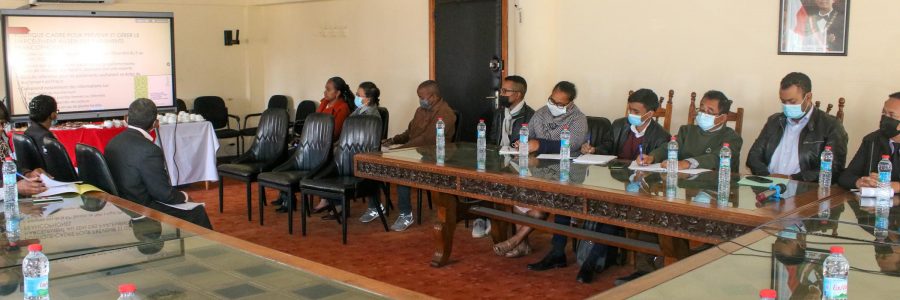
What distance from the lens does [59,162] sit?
4750 millimetres

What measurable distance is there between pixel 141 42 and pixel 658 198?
5.84 m

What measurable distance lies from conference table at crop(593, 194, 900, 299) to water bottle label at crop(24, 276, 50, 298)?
1383mm

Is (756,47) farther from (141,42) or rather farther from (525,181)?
(141,42)

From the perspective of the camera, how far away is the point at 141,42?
827 centimetres

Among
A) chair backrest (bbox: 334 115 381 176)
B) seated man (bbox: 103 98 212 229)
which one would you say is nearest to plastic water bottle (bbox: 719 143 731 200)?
seated man (bbox: 103 98 212 229)

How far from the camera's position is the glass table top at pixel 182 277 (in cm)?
248

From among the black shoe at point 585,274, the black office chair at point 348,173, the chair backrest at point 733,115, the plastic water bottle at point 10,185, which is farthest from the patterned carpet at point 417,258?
the plastic water bottle at point 10,185

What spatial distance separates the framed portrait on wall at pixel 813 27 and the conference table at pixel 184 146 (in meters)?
4.62

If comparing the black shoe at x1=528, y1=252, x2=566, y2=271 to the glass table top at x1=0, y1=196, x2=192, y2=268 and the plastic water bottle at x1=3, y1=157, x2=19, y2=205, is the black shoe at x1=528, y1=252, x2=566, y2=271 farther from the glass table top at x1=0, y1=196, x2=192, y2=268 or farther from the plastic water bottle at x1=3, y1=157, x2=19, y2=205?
the plastic water bottle at x1=3, y1=157, x2=19, y2=205

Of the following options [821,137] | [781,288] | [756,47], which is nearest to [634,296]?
[781,288]

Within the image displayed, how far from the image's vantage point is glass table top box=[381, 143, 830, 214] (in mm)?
3814

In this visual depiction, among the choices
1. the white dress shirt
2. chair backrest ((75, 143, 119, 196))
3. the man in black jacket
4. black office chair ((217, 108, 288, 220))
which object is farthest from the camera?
black office chair ((217, 108, 288, 220))

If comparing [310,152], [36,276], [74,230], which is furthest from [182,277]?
[310,152]

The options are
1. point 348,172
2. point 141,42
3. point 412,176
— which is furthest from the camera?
point 141,42
